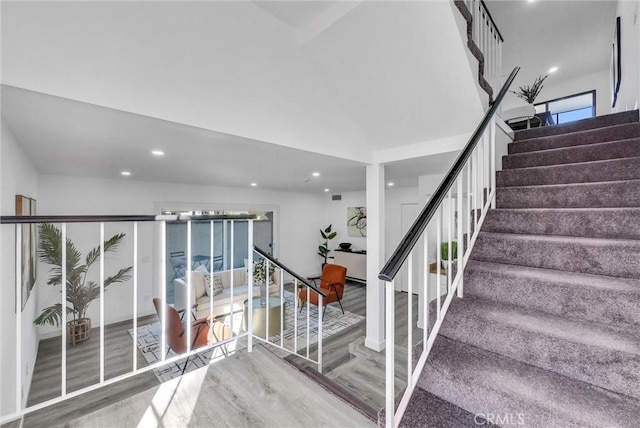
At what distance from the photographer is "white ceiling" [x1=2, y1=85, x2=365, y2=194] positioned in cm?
180

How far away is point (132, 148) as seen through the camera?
8.96 feet

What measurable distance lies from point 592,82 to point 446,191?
6068mm

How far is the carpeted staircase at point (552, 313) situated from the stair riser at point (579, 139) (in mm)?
33

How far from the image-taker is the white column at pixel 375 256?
12.1 feet

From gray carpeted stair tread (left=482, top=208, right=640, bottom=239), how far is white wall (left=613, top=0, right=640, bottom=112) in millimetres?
1697

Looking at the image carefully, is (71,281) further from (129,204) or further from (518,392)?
(518,392)

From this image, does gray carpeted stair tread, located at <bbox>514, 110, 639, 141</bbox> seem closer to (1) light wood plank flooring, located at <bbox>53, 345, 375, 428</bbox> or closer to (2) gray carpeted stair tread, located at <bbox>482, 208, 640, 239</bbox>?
(2) gray carpeted stair tread, located at <bbox>482, 208, 640, 239</bbox>

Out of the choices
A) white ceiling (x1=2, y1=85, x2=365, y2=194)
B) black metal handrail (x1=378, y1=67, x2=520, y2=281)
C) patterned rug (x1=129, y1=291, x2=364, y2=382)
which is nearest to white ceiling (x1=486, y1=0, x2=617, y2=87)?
white ceiling (x1=2, y1=85, x2=365, y2=194)

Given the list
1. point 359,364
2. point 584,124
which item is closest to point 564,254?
point 584,124

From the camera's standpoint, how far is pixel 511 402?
118cm

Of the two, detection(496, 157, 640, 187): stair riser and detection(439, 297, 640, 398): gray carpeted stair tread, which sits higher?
detection(496, 157, 640, 187): stair riser

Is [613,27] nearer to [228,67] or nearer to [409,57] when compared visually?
[409,57]

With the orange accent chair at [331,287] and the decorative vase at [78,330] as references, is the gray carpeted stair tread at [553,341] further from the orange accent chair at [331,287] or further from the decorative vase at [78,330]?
the decorative vase at [78,330]

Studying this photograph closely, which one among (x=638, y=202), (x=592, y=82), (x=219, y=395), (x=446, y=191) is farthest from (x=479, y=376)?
(x=592, y=82)
